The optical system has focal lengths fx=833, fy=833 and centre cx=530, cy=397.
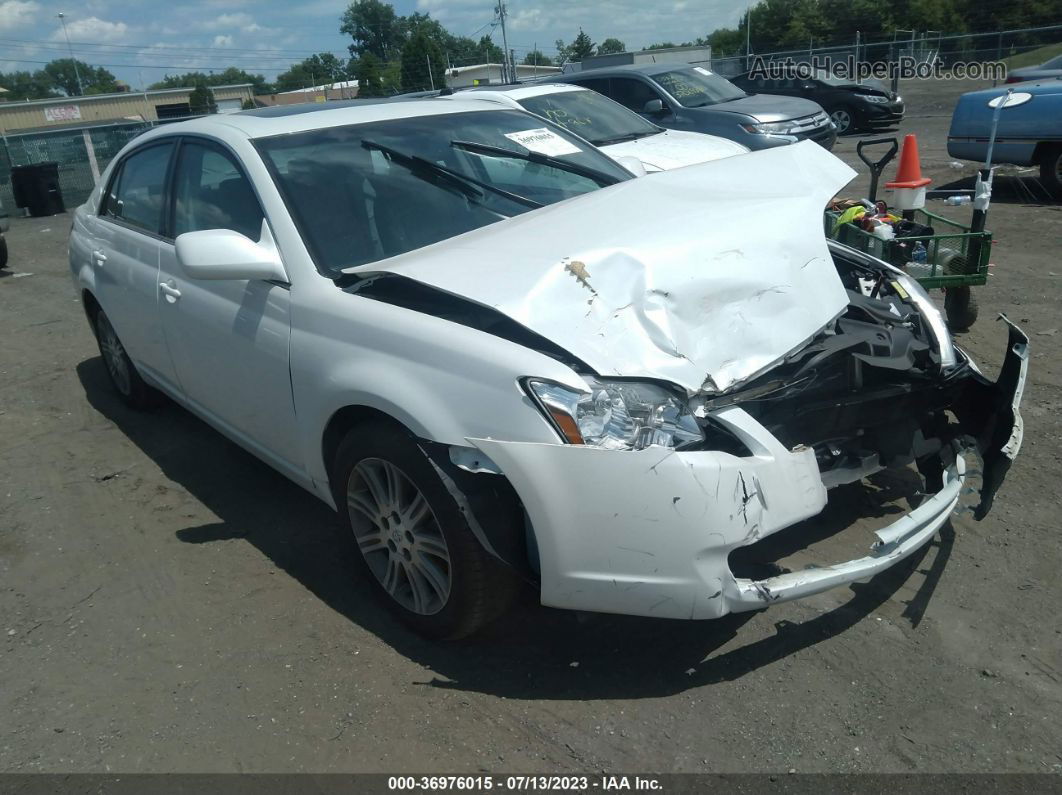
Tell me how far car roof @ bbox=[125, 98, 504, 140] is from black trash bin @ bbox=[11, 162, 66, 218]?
1326 centimetres

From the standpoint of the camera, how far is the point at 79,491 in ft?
14.6

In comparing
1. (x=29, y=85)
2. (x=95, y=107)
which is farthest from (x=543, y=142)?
(x=29, y=85)

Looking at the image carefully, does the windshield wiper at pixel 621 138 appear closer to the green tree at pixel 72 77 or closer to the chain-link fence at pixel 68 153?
the chain-link fence at pixel 68 153

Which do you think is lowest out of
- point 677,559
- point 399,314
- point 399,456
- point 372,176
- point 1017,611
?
point 1017,611

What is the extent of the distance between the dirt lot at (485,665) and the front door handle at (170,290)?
105cm

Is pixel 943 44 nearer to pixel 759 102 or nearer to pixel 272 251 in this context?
pixel 759 102

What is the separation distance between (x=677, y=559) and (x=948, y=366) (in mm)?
1615

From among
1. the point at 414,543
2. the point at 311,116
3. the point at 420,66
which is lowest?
the point at 414,543

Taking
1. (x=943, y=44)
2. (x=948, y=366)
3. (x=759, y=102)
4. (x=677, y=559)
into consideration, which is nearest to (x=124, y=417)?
(x=677, y=559)

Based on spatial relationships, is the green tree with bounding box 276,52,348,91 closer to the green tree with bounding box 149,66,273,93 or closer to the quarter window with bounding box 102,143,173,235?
the green tree with bounding box 149,66,273,93

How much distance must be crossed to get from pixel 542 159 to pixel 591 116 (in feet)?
18.1

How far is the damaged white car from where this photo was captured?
7.95 feet

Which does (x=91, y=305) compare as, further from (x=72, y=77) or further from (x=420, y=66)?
(x=72, y=77)

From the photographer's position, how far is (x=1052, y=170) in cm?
968
